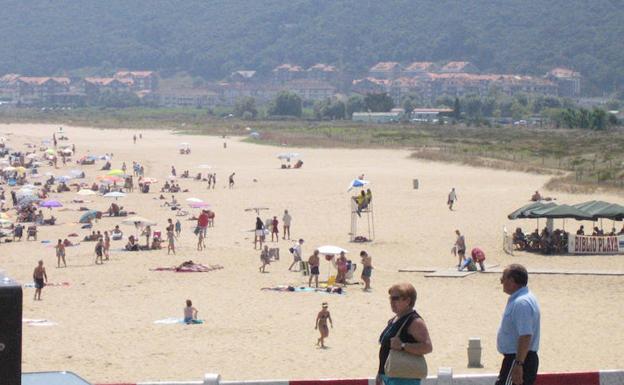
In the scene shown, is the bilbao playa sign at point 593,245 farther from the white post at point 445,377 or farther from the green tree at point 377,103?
the green tree at point 377,103

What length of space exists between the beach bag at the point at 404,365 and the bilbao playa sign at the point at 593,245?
15808mm

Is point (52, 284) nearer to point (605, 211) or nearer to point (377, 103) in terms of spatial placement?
point (605, 211)

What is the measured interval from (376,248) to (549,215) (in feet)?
10.9

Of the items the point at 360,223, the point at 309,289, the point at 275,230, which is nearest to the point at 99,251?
the point at 275,230

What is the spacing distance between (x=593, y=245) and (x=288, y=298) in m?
6.82

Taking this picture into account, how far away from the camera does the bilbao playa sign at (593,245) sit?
20.8m

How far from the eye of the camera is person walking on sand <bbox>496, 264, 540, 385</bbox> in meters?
5.52

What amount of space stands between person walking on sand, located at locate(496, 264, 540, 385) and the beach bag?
0.44 meters

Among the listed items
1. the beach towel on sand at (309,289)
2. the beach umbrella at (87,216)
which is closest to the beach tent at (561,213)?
the beach towel on sand at (309,289)

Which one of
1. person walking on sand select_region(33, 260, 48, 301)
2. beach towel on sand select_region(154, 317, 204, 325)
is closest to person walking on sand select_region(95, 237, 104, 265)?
person walking on sand select_region(33, 260, 48, 301)

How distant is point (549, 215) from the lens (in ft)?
66.9

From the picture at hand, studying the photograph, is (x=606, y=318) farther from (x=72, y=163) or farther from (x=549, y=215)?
(x=72, y=163)

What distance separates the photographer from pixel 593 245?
2081 cm

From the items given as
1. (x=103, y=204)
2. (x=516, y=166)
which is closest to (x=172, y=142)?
(x=516, y=166)
